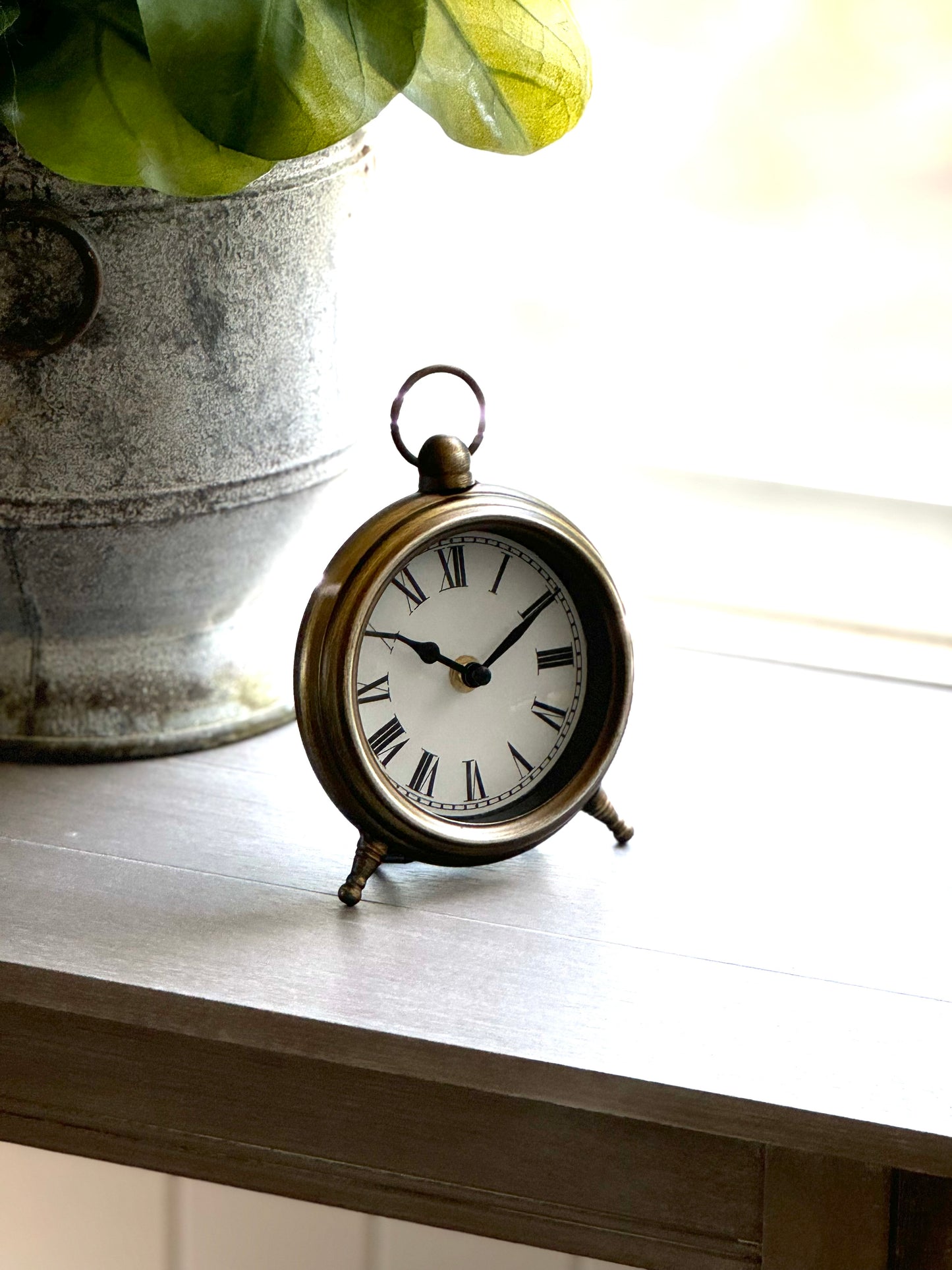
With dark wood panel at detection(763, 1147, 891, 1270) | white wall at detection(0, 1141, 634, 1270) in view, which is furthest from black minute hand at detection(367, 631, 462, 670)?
white wall at detection(0, 1141, 634, 1270)

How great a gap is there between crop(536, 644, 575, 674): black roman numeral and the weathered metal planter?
0.20 meters

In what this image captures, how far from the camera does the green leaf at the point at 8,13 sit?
0.73 m

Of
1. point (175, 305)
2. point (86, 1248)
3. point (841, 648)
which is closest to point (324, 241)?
point (175, 305)

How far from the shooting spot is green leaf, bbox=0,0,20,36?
73 centimetres

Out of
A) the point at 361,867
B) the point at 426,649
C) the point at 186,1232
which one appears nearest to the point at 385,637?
the point at 426,649

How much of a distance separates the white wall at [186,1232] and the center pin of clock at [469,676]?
0.41 metres

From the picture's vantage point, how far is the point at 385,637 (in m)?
0.85

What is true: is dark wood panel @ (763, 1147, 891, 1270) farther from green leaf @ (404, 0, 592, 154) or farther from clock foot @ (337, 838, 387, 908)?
green leaf @ (404, 0, 592, 154)

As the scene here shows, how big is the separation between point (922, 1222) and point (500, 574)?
1.38ft

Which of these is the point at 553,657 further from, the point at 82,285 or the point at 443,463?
the point at 82,285

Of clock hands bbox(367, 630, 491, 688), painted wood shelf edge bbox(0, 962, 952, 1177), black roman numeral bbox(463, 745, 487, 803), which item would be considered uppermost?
clock hands bbox(367, 630, 491, 688)

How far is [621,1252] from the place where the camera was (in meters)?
0.87

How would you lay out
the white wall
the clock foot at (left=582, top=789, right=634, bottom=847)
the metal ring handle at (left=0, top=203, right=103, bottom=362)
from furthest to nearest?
the white wall → the clock foot at (left=582, top=789, right=634, bottom=847) → the metal ring handle at (left=0, top=203, right=103, bottom=362)

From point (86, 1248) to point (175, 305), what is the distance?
0.70 meters
